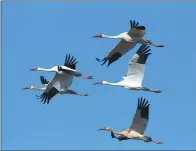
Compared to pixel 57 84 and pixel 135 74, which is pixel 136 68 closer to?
pixel 135 74

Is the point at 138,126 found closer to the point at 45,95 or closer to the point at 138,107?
the point at 138,107

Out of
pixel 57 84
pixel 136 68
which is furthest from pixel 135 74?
pixel 57 84

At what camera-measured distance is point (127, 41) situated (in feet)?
107

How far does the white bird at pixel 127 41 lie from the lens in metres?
32.0

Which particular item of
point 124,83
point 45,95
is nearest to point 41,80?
point 45,95

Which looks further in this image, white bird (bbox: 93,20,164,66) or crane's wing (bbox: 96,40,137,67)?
crane's wing (bbox: 96,40,137,67)

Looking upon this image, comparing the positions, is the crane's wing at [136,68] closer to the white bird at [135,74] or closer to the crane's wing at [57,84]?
the white bird at [135,74]

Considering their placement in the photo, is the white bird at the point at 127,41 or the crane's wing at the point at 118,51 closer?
the white bird at the point at 127,41

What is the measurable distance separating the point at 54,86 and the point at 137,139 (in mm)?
3931

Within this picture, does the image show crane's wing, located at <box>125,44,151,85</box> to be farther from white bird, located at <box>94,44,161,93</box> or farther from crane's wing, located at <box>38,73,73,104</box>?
crane's wing, located at <box>38,73,73,104</box>

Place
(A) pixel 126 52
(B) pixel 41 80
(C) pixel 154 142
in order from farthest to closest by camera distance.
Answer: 1. (B) pixel 41 80
2. (A) pixel 126 52
3. (C) pixel 154 142

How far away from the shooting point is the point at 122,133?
32094 millimetres

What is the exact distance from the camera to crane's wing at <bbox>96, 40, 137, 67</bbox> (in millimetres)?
33688

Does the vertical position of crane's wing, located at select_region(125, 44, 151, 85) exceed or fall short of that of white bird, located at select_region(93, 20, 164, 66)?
it falls short
